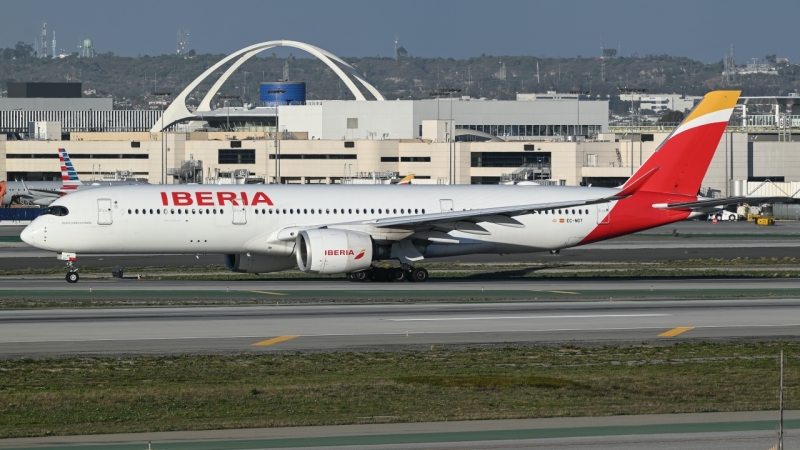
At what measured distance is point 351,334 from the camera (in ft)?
104

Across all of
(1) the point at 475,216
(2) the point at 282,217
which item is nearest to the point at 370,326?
(1) the point at 475,216

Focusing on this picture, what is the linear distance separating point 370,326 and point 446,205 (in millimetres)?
17165

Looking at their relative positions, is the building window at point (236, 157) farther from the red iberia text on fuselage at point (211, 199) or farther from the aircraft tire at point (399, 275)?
the aircraft tire at point (399, 275)

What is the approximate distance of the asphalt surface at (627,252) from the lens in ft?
198

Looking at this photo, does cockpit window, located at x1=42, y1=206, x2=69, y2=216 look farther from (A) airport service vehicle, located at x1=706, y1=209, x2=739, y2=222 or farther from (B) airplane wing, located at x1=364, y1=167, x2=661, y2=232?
(A) airport service vehicle, located at x1=706, y1=209, x2=739, y2=222

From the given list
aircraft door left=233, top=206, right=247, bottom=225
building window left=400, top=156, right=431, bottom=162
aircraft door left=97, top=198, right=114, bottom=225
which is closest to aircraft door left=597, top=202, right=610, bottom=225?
aircraft door left=233, top=206, right=247, bottom=225

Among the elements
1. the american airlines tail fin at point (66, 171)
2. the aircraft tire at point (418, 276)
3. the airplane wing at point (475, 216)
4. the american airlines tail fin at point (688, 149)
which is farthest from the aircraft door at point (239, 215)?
the american airlines tail fin at point (66, 171)

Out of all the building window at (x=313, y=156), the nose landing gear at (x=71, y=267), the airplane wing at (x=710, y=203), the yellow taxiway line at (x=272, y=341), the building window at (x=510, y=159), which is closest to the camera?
the yellow taxiway line at (x=272, y=341)

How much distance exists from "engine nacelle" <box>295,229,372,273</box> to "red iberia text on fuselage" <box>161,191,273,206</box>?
251cm

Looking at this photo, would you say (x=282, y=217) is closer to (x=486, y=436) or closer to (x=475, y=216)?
(x=475, y=216)

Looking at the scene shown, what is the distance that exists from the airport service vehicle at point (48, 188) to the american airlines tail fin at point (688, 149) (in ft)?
211

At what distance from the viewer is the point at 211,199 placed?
47.2 metres

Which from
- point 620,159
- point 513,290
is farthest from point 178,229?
point 620,159

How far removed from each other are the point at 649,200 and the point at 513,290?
8980 mm
